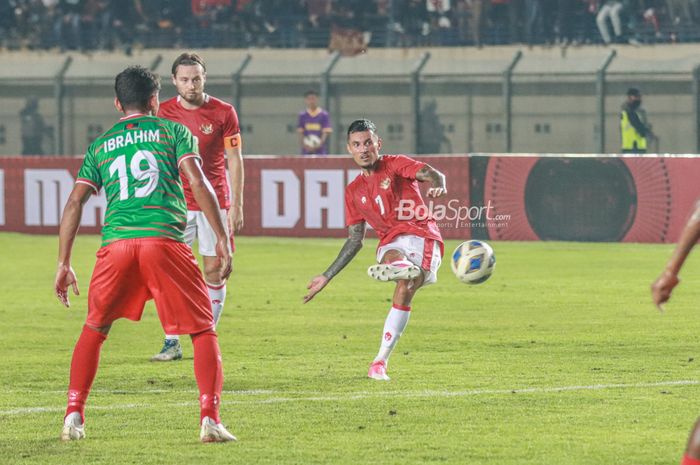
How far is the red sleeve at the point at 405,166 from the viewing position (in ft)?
31.7

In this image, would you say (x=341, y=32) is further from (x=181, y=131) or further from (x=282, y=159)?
(x=181, y=131)

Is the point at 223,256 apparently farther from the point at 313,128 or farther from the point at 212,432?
the point at 313,128

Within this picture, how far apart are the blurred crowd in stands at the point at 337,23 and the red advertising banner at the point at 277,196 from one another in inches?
382

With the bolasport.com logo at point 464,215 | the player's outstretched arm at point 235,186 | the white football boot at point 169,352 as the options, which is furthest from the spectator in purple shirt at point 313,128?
the white football boot at point 169,352

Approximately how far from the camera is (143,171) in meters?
7.01

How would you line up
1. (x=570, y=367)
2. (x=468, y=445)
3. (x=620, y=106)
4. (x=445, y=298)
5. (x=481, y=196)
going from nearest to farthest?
1. (x=468, y=445)
2. (x=570, y=367)
3. (x=445, y=298)
4. (x=481, y=196)
5. (x=620, y=106)

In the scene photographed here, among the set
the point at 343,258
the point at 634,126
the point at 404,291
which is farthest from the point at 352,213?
the point at 634,126

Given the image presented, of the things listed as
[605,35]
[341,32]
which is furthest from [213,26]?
[605,35]

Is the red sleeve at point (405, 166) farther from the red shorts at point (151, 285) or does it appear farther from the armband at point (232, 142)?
the red shorts at point (151, 285)

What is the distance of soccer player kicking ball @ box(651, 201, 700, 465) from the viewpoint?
488cm

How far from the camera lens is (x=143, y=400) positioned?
855 centimetres

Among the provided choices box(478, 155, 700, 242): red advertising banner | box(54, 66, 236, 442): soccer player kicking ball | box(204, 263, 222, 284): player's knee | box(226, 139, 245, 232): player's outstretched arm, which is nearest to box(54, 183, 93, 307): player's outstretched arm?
box(54, 66, 236, 442): soccer player kicking ball

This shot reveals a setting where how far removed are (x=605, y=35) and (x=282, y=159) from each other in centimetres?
999

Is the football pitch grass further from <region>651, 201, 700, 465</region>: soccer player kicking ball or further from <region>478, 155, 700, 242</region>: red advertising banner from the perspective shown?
<region>478, 155, 700, 242</region>: red advertising banner
